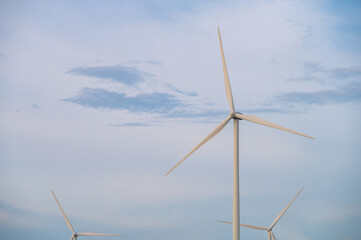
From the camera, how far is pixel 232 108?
3434 cm

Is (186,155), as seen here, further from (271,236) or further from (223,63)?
(271,236)

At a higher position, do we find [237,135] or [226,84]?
[226,84]

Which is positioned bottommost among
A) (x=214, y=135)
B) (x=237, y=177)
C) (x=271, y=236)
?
(x=271, y=236)

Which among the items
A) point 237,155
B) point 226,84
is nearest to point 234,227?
point 237,155

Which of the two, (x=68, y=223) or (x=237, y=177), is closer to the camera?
(x=237, y=177)

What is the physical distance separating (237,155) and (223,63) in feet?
27.4

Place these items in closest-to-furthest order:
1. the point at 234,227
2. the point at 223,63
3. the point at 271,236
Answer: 1. the point at 234,227
2. the point at 223,63
3. the point at 271,236

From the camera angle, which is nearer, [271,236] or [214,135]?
[214,135]

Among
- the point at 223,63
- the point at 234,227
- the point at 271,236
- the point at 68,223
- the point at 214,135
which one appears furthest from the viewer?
the point at 271,236

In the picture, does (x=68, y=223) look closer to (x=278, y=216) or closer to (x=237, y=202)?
(x=278, y=216)

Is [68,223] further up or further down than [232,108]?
further down

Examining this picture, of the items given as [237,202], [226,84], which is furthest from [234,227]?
[226,84]

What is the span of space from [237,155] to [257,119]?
121 inches

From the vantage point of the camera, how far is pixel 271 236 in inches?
2333
